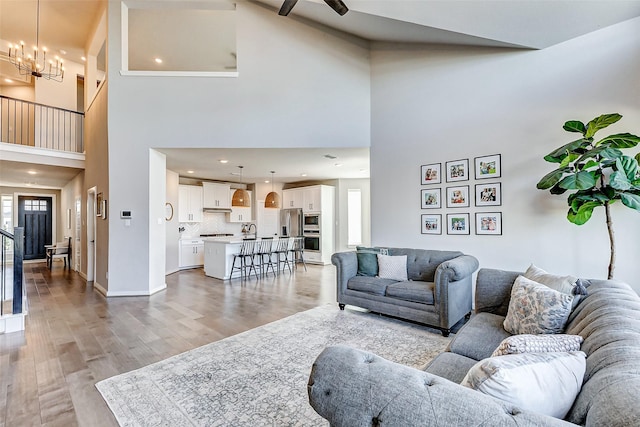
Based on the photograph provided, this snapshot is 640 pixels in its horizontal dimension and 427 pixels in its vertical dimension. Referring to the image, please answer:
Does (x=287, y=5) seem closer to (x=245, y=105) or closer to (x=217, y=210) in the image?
(x=245, y=105)

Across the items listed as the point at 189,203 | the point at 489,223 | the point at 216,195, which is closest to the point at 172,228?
the point at 189,203

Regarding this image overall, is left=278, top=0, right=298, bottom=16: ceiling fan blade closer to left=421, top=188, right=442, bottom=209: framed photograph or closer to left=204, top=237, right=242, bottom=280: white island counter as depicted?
left=421, top=188, right=442, bottom=209: framed photograph

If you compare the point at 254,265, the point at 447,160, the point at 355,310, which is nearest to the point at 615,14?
the point at 447,160

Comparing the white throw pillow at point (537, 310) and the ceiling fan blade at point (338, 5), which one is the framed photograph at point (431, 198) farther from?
the ceiling fan blade at point (338, 5)

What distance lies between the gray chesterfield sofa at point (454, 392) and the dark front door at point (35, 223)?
497 inches

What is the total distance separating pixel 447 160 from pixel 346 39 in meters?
2.76

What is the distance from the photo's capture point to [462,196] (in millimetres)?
4293

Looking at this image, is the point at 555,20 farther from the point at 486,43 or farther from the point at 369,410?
the point at 369,410

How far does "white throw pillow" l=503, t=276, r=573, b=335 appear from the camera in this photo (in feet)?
6.40

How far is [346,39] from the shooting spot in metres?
5.23

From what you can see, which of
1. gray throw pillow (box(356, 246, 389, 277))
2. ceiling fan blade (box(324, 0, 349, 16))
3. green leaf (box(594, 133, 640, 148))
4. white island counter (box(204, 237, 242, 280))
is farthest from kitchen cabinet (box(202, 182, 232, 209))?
green leaf (box(594, 133, 640, 148))

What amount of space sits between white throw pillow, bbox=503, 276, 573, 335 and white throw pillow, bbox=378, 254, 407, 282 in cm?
197

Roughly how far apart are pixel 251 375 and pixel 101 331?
2252 millimetres

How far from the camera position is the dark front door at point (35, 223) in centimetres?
968
